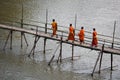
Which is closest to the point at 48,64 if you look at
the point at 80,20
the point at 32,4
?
the point at 80,20

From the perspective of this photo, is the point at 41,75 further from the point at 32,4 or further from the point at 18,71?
the point at 32,4

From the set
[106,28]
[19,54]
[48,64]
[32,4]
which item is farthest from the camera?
[32,4]

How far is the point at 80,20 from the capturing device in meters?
47.4

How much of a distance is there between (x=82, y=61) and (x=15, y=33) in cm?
982

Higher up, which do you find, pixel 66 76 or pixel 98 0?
pixel 98 0

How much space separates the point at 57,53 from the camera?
34094 millimetres

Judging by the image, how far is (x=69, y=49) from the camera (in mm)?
35500

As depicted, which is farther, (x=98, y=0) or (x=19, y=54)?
(x=98, y=0)

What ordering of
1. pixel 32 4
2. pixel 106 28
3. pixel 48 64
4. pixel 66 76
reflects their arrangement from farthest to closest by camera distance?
pixel 32 4
pixel 106 28
pixel 48 64
pixel 66 76

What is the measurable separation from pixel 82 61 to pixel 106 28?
1240cm

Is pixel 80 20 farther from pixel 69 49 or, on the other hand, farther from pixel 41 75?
pixel 41 75

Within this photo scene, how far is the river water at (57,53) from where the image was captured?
2931cm

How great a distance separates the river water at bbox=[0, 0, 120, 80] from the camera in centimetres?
2931

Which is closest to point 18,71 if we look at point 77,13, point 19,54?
point 19,54
